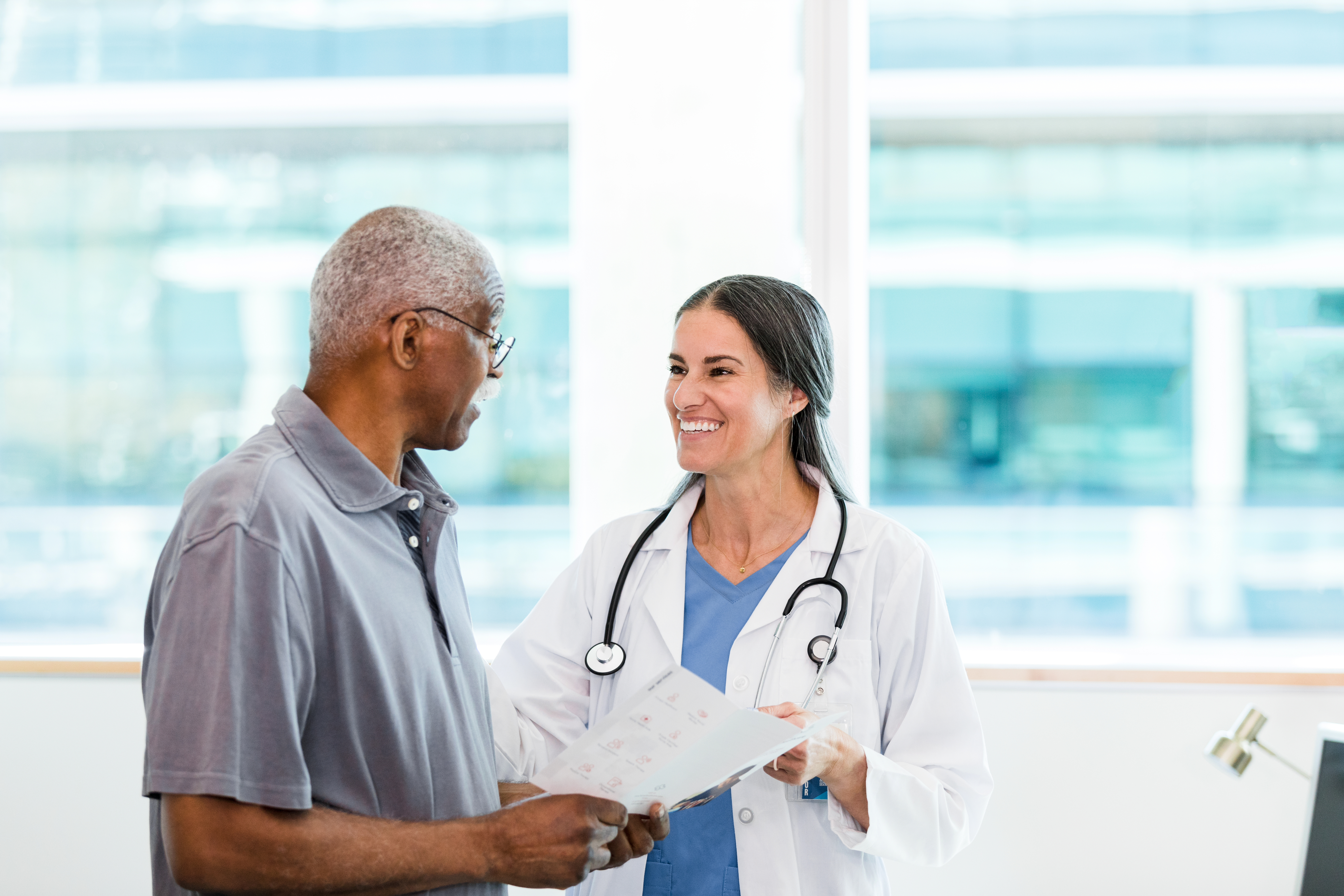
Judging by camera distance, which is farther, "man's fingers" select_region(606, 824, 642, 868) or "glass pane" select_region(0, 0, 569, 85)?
"glass pane" select_region(0, 0, 569, 85)

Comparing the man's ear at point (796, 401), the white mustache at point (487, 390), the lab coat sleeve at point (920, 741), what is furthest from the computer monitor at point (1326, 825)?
the white mustache at point (487, 390)

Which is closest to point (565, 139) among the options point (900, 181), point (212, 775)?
point (900, 181)

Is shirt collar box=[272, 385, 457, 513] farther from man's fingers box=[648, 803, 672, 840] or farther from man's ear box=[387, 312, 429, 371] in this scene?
man's fingers box=[648, 803, 672, 840]

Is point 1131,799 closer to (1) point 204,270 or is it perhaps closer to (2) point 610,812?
(2) point 610,812

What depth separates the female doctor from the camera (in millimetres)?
1386

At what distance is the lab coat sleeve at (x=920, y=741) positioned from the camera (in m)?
1.35

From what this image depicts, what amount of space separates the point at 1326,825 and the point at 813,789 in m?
0.69

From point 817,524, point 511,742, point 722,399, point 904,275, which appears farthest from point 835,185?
point 511,742

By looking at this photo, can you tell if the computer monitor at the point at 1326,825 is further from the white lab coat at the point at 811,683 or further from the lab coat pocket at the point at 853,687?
the lab coat pocket at the point at 853,687

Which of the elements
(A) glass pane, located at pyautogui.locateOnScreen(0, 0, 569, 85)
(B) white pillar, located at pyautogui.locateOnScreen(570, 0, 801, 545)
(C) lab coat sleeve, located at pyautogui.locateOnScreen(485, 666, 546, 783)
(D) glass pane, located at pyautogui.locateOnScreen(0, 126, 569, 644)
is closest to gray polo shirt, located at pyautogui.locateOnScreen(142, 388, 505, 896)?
(C) lab coat sleeve, located at pyautogui.locateOnScreen(485, 666, 546, 783)

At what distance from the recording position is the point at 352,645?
0.93m

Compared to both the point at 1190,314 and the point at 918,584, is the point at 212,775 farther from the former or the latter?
the point at 1190,314

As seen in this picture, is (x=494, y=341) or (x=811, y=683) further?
(x=811, y=683)

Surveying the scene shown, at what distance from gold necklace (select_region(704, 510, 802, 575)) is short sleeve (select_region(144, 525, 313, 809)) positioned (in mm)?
860
